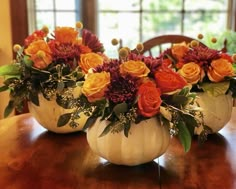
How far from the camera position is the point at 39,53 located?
112 centimetres

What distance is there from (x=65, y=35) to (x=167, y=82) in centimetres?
45

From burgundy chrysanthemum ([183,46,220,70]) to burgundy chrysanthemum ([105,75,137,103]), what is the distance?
334 millimetres

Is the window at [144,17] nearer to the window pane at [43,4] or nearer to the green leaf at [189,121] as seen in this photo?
the window pane at [43,4]

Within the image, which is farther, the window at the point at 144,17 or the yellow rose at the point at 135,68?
the window at the point at 144,17

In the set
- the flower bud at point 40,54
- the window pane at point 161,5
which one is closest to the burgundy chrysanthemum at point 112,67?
the flower bud at point 40,54

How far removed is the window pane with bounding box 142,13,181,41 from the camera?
291cm

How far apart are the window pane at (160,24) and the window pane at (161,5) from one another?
0.05m

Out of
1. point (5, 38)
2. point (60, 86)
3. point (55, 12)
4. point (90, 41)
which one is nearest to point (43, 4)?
point (55, 12)

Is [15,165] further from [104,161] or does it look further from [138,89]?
[138,89]

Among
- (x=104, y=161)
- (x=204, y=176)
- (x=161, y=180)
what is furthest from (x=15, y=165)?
(x=204, y=176)

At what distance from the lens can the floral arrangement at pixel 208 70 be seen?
115 centimetres

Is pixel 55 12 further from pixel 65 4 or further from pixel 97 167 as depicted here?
pixel 97 167

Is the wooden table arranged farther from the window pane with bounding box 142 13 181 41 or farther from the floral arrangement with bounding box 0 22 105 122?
the window pane with bounding box 142 13 181 41

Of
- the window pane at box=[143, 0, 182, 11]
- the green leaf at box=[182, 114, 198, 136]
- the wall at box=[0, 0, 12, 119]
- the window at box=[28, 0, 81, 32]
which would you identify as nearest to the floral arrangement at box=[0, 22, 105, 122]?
the green leaf at box=[182, 114, 198, 136]
